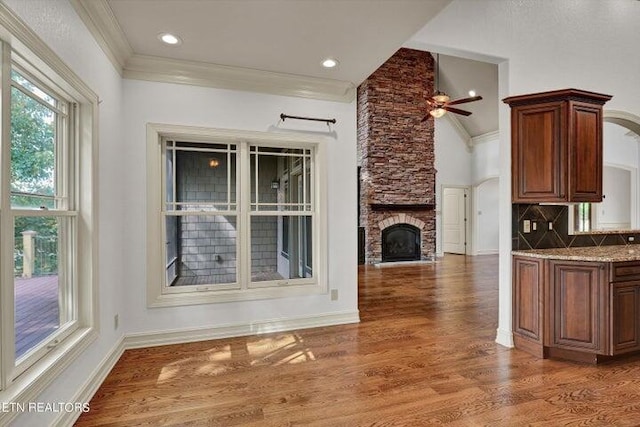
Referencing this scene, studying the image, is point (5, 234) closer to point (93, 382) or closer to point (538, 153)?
point (93, 382)

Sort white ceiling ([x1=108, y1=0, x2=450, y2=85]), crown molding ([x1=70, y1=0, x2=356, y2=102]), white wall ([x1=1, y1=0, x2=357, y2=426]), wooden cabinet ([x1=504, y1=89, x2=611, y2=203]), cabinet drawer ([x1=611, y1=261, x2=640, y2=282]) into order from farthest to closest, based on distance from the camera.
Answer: wooden cabinet ([x1=504, y1=89, x2=611, y2=203]) → cabinet drawer ([x1=611, y1=261, x2=640, y2=282]) → crown molding ([x1=70, y1=0, x2=356, y2=102]) → white ceiling ([x1=108, y1=0, x2=450, y2=85]) → white wall ([x1=1, y1=0, x2=357, y2=426])

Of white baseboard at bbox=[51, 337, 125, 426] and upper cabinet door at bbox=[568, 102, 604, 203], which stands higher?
upper cabinet door at bbox=[568, 102, 604, 203]

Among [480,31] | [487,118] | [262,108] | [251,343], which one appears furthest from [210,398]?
[487,118]

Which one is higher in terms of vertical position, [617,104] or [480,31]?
[480,31]

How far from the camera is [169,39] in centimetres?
255

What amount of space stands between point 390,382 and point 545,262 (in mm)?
1718

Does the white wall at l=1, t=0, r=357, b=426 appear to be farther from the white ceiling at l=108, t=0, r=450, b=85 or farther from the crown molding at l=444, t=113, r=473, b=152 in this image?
the crown molding at l=444, t=113, r=473, b=152

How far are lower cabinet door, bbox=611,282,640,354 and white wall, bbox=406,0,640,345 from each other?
0.75 meters

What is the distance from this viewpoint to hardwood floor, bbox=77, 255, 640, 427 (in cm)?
198

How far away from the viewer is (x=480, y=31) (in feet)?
9.85

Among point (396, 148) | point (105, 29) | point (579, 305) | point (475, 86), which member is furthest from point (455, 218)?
point (105, 29)

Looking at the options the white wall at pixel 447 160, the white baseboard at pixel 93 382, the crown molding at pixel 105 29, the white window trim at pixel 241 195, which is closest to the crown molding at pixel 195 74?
the crown molding at pixel 105 29

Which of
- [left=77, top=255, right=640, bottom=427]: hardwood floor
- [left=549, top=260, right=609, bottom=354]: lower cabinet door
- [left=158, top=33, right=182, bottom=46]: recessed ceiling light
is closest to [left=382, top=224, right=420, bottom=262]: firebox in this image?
[left=77, top=255, right=640, bottom=427]: hardwood floor

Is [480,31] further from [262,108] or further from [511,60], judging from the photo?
[262,108]
